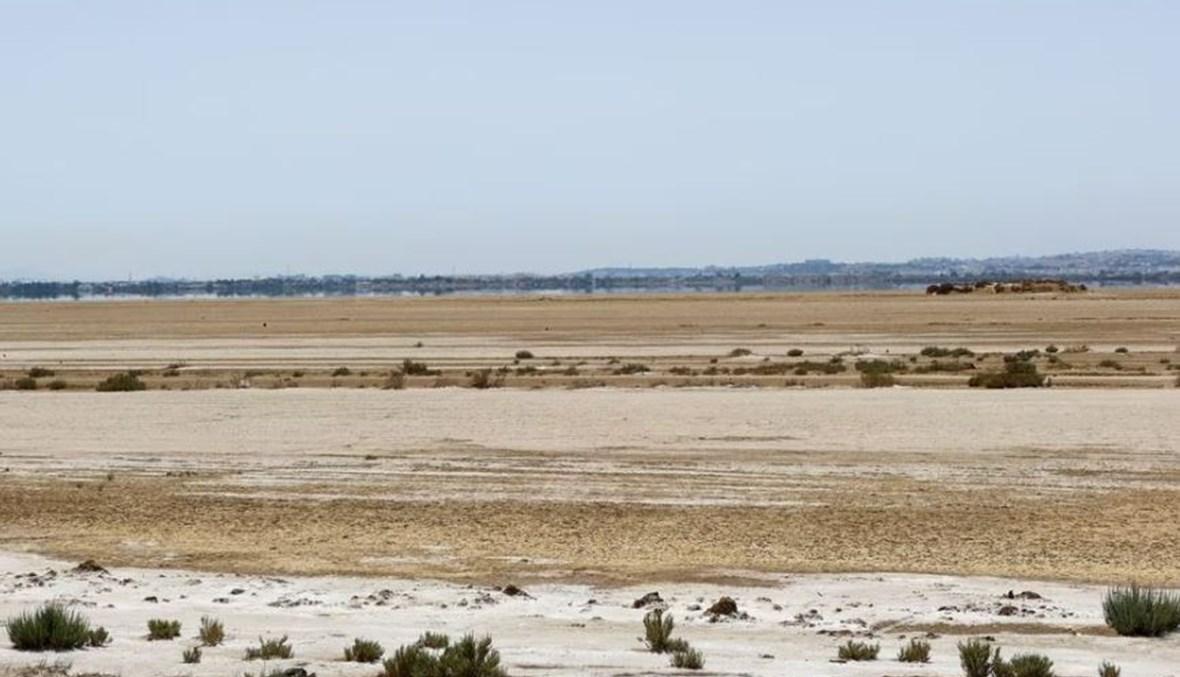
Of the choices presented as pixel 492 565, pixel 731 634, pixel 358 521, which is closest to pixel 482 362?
pixel 358 521

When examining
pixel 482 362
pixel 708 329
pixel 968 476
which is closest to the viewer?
pixel 968 476

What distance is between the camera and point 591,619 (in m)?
12.2

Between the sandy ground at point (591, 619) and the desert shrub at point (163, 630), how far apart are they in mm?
65

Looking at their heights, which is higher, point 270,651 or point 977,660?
point 977,660

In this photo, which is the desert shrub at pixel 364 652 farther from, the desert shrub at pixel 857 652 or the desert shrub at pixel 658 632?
the desert shrub at pixel 857 652

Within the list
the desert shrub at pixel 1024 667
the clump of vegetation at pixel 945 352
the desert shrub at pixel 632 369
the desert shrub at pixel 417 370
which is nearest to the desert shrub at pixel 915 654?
the desert shrub at pixel 1024 667

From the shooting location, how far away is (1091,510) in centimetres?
1841

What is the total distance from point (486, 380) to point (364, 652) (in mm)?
28634

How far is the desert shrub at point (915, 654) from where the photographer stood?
10.7 metres

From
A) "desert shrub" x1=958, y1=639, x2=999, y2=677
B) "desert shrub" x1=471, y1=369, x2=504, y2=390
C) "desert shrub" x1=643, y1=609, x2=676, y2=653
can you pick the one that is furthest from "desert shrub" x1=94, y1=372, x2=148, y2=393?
"desert shrub" x1=958, y1=639, x2=999, y2=677

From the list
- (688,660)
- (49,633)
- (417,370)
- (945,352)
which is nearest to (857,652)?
(688,660)

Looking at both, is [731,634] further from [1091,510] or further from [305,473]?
[305,473]

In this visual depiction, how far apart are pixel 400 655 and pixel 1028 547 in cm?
742

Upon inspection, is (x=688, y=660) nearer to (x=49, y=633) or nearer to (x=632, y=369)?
(x=49, y=633)
